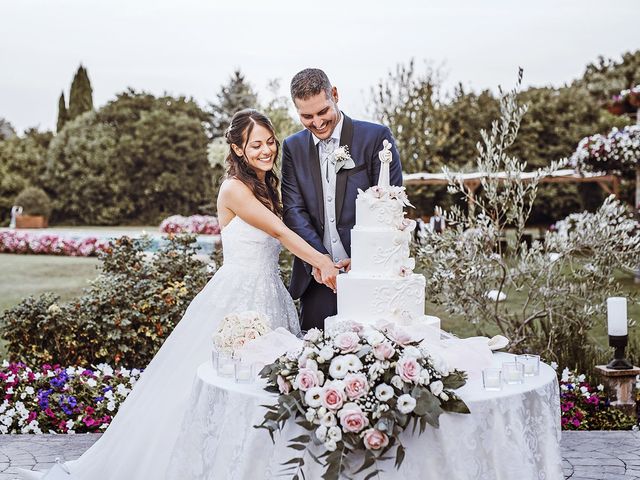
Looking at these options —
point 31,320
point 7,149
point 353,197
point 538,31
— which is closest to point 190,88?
point 7,149

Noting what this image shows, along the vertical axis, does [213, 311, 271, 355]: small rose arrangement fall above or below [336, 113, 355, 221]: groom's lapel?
below

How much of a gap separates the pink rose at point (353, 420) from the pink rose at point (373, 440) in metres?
0.03

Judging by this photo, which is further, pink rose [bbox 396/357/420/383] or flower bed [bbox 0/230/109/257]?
flower bed [bbox 0/230/109/257]

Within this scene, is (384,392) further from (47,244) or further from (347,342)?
(47,244)

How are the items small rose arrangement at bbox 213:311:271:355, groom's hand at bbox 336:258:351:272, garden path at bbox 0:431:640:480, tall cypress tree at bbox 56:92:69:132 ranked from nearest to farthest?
small rose arrangement at bbox 213:311:271:355 → groom's hand at bbox 336:258:351:272 → garden path at bbox 0:431:640:480 → tall cypress tree at bbox 56:92:69:132

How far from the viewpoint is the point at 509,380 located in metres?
3.14

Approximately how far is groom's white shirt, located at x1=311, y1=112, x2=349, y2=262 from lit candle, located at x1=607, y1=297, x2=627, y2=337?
93.7 inches

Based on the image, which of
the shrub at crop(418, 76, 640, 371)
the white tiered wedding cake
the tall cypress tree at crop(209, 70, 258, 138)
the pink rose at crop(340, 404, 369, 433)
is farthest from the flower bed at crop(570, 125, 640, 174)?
the tall cypress tree at crop(209, 70, 258, 138)

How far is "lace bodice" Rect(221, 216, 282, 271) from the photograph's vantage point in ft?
13.6

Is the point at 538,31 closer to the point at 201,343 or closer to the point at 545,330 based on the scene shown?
the point at 545,330

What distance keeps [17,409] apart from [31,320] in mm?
1065

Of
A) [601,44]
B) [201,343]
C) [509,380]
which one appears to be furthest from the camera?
[601,44]

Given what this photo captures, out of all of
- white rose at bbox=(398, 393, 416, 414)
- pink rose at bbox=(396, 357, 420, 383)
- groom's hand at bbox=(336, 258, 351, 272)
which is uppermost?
groom's hand at bbox=(336, 258, 351, 272)

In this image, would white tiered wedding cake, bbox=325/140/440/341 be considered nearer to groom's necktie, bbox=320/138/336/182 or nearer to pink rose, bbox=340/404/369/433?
groom's necktie, bbox=320/138/336/182
